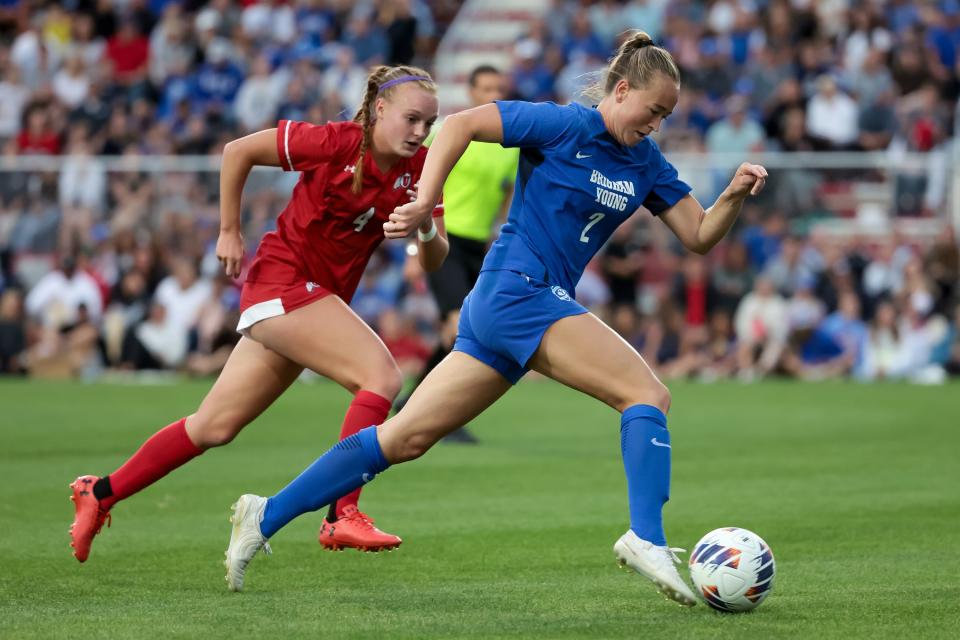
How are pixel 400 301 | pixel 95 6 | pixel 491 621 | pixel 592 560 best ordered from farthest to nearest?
pixel 95 6 → pixel 400 301 → pixel 592 560 → pixel 491 621

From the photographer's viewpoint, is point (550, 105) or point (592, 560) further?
point (592, 560)

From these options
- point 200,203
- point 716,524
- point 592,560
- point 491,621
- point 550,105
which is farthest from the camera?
point 200,203

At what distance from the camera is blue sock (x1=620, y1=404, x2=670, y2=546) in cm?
595

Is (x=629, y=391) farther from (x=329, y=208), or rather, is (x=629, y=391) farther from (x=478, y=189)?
(x=478, y=189)

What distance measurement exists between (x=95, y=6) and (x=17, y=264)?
724cm

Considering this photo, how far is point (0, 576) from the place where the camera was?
6.80 m

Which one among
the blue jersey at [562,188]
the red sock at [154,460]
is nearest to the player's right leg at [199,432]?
the red sock at [154,460]

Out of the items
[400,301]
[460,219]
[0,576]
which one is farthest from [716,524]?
[400,301]

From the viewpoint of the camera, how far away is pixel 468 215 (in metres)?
12.3

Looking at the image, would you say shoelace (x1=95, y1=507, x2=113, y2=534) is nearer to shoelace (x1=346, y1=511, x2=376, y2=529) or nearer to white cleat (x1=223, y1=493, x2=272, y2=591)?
white cleat (x1=223, y1=493, x2=272, y2=591)

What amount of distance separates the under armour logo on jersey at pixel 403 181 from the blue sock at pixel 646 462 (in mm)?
1895

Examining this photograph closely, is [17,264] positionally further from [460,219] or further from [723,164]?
[460,219]

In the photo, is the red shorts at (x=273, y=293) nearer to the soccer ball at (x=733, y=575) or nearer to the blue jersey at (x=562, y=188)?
the blue jersey at (x=562, y=188)

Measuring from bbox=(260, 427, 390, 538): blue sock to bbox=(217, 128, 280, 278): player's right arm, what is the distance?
1.18 m
